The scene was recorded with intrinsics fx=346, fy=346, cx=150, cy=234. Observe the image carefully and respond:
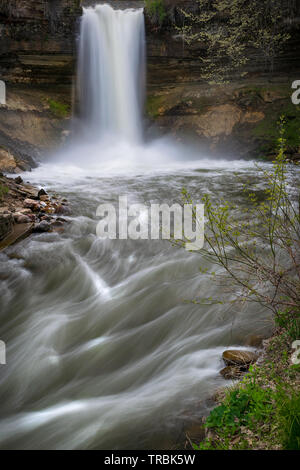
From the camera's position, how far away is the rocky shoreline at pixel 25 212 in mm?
6152

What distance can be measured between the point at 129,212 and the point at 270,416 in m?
5.97

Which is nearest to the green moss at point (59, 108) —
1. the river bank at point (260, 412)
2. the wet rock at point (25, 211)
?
the wet rock at point (25, 211)

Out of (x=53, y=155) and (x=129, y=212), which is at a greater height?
(x=53, y=155)

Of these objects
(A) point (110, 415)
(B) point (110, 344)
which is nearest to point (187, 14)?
(B) point (110, 344)

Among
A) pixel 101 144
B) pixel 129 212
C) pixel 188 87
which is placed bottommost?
pixel 129 212

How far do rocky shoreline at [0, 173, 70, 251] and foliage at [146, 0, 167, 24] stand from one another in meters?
11.0

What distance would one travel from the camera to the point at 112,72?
15211 millimetres

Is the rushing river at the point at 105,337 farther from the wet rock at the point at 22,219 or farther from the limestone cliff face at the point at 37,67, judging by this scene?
the limestone cliff face at the point at 37,67

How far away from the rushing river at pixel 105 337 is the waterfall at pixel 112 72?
8.02 meters

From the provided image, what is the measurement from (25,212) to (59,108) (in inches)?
365

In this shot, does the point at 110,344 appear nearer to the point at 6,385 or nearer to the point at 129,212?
the point at 6,385

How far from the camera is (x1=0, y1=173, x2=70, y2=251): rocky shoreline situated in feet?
20.2

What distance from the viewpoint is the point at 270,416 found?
2.13 metres

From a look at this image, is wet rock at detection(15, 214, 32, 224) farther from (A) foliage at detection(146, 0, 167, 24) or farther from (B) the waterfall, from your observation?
(A) foliage at detection(146, 0, 167, 24)
